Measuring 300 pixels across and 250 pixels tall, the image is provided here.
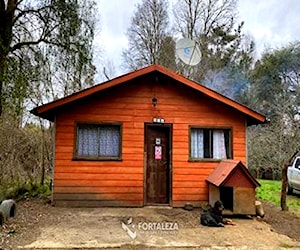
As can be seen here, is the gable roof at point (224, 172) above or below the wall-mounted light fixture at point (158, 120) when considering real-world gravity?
below

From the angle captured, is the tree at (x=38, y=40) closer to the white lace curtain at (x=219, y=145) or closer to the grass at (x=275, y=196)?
the white lace curtain at (x=219, y=145)

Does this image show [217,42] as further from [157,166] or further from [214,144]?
[157,166]

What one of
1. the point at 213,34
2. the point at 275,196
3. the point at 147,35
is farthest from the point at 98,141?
the point at 213,34

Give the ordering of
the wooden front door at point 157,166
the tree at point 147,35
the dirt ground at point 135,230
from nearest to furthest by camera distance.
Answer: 1. the dirt ground at point 135,230
2. the wooden front door at point 157,166
3. the tree at point 147,35

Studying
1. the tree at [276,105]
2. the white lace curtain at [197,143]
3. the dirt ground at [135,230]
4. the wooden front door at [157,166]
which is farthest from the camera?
the tree at [276,105]

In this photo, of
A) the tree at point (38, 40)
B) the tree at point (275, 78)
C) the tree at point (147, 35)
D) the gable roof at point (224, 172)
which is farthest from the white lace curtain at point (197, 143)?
the tree at point (275, 78)

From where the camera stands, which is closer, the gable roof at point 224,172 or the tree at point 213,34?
the gable roof at point 224,172

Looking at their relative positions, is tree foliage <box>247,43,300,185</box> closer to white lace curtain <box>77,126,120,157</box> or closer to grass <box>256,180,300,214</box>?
grass <box>256,180,300,214</box>

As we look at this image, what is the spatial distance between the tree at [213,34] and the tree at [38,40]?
1240cm

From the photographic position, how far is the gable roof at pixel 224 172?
8596 millimetres

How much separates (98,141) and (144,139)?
1.25 metres

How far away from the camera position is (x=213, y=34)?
936 inches

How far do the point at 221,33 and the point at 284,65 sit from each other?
14.9 feet

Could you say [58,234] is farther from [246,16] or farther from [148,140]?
[246,16]
